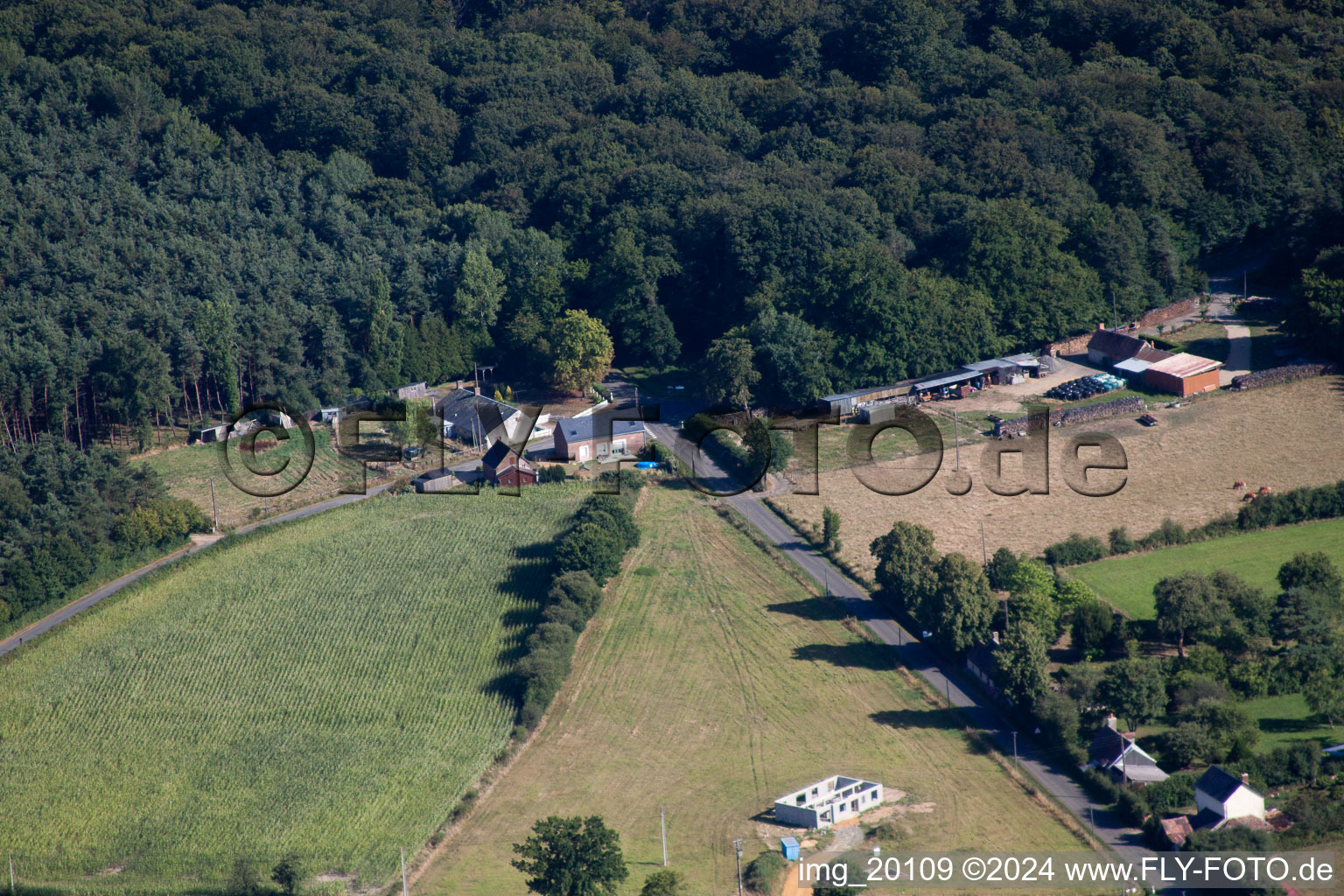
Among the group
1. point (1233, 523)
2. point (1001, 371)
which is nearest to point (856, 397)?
point (1001, 371)

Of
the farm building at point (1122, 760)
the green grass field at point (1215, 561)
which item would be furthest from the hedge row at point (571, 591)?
the green grass field at point (1215, 561)

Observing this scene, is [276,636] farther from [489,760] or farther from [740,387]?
[740,387]

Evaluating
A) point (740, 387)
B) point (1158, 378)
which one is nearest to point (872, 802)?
point (740, 387)

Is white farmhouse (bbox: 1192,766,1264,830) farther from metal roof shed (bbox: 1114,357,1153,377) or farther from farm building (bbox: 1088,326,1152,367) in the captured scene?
farm building (bbox: 1088,326,1152,367)

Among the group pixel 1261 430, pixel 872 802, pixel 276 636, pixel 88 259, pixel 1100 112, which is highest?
pixel 1100 112

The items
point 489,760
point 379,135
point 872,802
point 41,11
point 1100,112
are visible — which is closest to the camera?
point 872,802

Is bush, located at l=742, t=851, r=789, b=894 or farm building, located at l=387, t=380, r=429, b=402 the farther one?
farm building, located at l=387, t=380, r=429, b=402

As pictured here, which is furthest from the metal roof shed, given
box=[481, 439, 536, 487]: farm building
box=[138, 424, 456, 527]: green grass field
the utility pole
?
box=[138, 424, 456, 527]: green grass field
